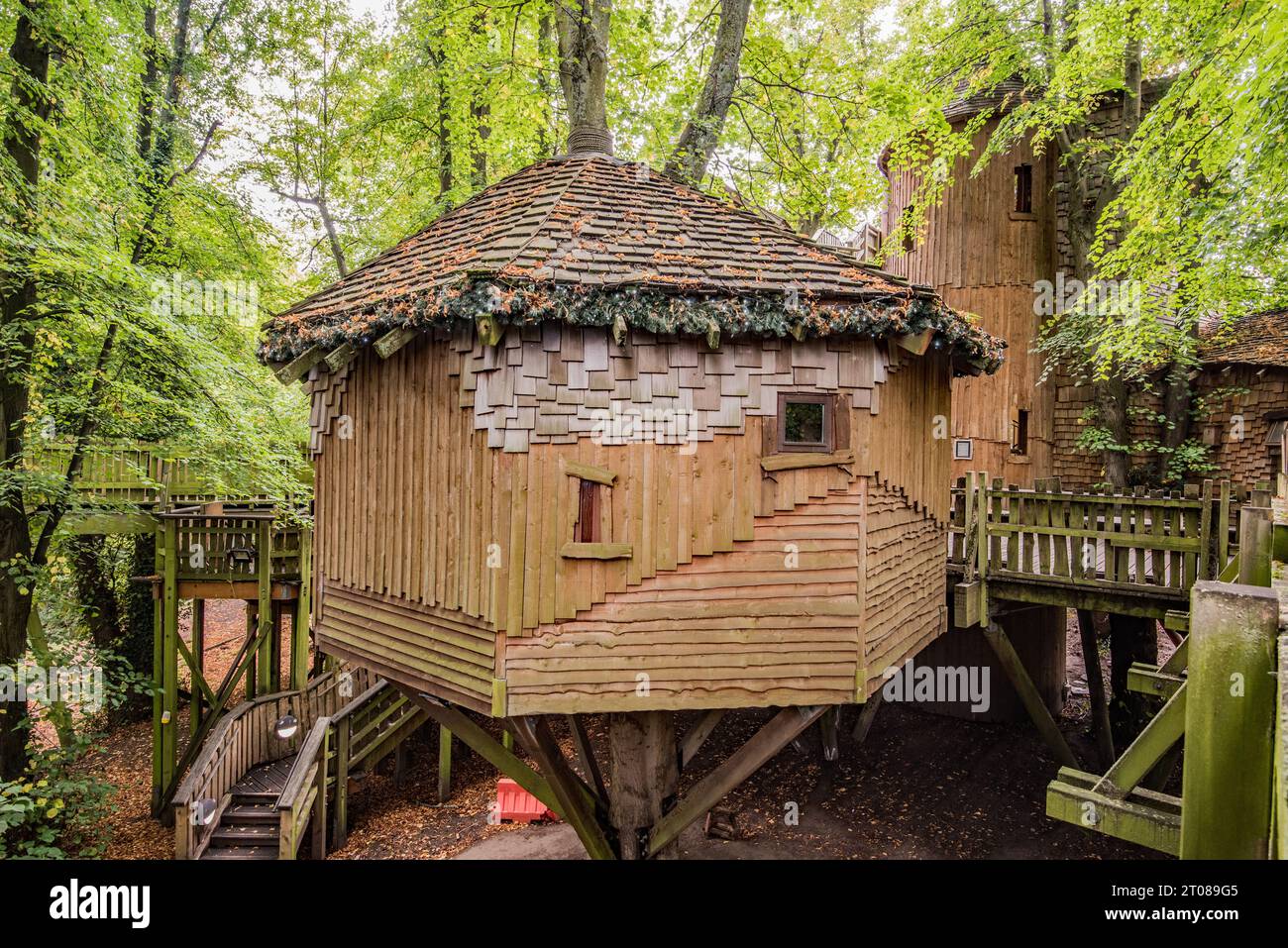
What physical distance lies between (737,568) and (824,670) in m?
1.19

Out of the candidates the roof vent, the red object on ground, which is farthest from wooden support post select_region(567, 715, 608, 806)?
the roof vent

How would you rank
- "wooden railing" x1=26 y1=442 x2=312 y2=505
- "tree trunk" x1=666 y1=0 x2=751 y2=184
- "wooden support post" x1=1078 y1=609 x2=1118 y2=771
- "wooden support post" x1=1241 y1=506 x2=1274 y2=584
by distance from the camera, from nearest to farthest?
"wooden support post" x1=1241 y1=506 x2=1274 y2=584 < "tree trunk" x1=666 y1=0 x2=751 y2=184 < "wooden support post" x1=1078 y1=609 x2=1118 y2=771 < "wooden railing" x1=26 y1=442 x2=312 y2=505

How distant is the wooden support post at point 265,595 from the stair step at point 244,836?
2.74m

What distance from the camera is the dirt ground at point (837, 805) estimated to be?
368 inches

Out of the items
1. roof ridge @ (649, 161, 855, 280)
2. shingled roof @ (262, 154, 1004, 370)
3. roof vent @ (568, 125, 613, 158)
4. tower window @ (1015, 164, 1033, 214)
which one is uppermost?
tower window @ (1015, 164, 1033, 214)

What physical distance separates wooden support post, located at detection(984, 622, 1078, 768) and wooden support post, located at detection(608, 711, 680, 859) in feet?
16.8

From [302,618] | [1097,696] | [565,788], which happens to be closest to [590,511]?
[565,788]

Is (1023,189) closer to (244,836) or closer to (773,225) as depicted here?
(773,225)

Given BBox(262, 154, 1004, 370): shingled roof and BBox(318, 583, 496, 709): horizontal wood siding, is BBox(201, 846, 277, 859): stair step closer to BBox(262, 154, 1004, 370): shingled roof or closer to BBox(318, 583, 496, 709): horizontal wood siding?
BBox(318, 583, 496, 709): horizontal wood siding

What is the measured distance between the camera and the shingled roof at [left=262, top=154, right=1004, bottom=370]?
196 inches

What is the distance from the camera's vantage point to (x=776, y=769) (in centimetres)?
1180

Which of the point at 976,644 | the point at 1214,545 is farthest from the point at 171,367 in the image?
the point at 976,644

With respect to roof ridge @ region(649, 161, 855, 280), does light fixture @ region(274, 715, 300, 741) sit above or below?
below

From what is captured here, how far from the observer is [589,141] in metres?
7.57
